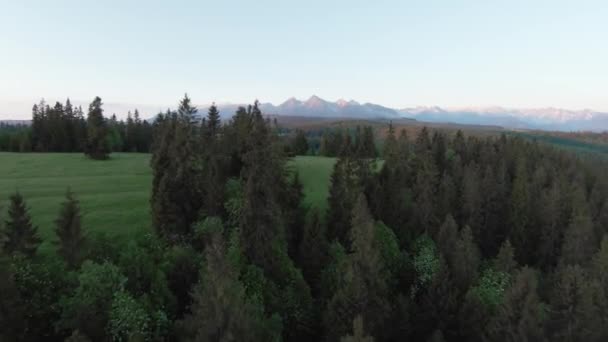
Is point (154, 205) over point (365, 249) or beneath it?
over

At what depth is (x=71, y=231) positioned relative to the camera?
37.9 m

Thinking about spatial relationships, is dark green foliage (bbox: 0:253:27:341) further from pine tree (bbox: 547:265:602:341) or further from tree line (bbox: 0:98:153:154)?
tree line (bbox: 0:98:153:154)

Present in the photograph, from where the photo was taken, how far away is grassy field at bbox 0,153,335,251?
1931 inches

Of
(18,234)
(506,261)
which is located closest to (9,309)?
(18,234)

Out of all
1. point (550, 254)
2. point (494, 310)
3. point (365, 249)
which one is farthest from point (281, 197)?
point (550, 254)

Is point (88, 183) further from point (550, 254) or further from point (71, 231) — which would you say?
point (550, 254)

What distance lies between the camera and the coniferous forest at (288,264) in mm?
30344

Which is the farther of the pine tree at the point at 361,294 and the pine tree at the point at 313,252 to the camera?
the pine tree at the point at 313,252

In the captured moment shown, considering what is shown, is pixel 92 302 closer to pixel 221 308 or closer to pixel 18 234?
pixel 221 308

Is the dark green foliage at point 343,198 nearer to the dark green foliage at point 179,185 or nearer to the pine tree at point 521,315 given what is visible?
the dark green foliage at point 179,185

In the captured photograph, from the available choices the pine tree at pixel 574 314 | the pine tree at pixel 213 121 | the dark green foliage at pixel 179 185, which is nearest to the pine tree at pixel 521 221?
the pine tree at pixel 574 314

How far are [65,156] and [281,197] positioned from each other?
64924mm

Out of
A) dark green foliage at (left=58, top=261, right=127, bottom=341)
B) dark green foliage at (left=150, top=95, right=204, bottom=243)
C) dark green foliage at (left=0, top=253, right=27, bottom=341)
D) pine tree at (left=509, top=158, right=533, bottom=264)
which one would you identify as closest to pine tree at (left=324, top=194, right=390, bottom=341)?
dark green foliage at (left=58, top=261, right=127, bottom=341)

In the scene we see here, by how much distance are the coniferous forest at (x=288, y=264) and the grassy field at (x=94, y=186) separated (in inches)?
96.5
